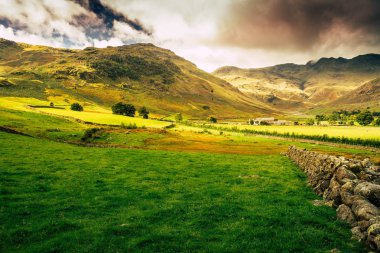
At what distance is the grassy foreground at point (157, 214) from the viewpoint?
13.6 meters

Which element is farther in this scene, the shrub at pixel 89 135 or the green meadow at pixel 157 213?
the shrub at pixel 89 135

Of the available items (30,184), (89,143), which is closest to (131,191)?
(30,184)

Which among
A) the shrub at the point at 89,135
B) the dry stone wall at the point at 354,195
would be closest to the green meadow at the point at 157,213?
the dry stone wall at the point at 354,195

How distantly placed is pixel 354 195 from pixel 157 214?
42.2ft

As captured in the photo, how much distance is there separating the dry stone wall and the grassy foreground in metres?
0.77

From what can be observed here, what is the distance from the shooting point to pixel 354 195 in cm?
1689

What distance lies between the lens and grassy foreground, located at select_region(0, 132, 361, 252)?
13.6m

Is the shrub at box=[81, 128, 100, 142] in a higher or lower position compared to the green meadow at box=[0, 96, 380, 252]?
higher

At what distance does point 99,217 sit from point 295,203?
14.6 m

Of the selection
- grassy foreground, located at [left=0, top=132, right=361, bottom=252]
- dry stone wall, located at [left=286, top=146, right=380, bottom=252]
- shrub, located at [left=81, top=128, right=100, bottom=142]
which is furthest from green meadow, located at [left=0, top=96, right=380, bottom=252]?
shrub, located at [left=81, top=128, right=100, bottom=142]

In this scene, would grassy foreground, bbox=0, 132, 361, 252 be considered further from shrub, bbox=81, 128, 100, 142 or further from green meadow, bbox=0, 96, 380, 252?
shrub, bbox=81, 128, 100, 142

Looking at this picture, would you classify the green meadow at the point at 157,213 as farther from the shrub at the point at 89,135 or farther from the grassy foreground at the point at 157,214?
the shrub at the point at 89,135

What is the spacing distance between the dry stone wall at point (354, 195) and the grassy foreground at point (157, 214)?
77cm

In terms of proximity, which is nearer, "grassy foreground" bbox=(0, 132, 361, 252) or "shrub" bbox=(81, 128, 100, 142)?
"grassy foreground" bbox=(0, 132, 361, 252)
